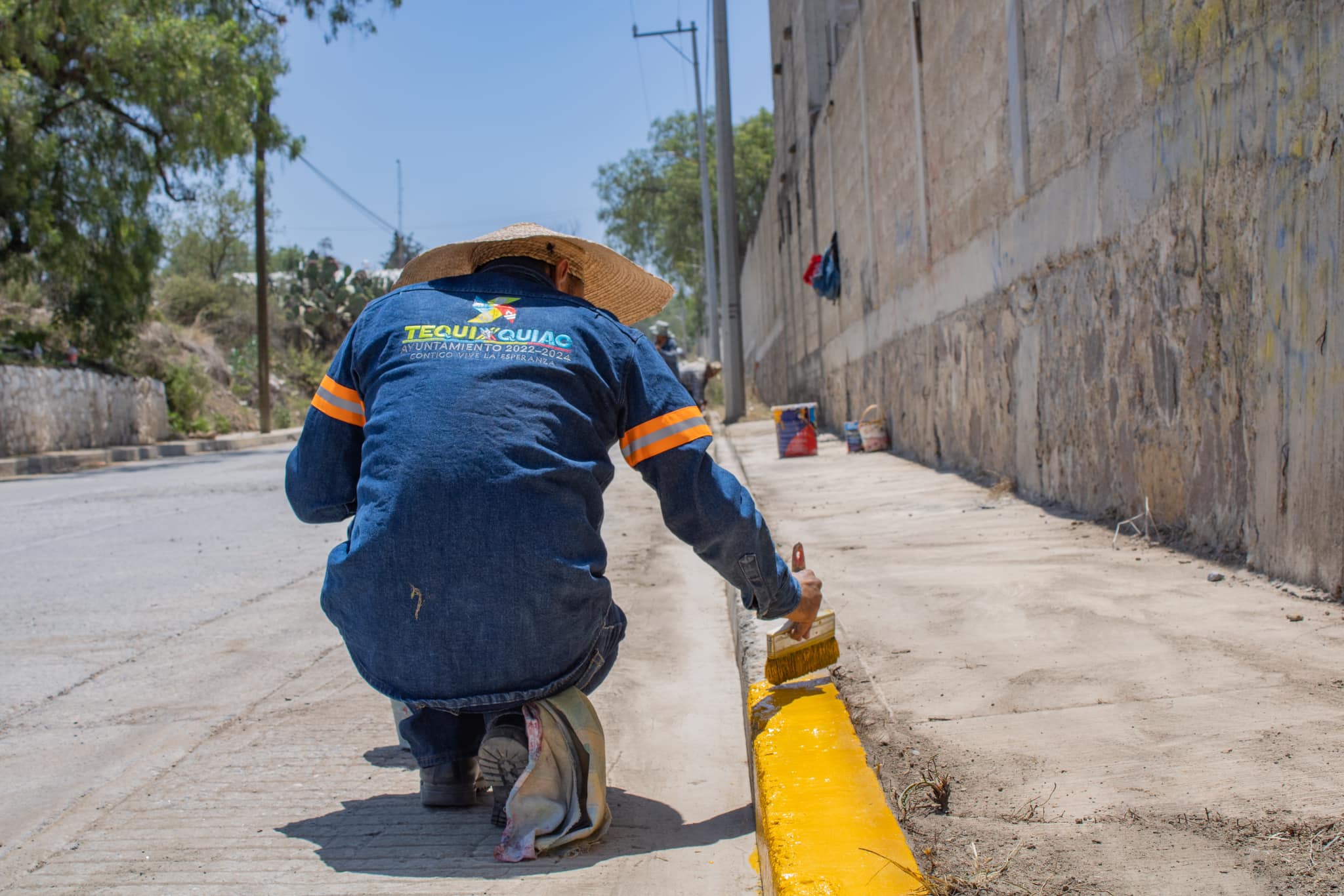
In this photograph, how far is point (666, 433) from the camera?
2.24m

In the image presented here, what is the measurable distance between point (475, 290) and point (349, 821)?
46.6 inches

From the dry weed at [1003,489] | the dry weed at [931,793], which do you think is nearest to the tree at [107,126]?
the dry weed at [1003,489]

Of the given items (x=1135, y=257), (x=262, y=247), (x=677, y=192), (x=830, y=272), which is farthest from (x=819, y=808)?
(x=677, y=192)

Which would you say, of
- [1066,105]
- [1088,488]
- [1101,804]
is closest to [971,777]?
[1101,804]

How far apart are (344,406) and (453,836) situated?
0.93m

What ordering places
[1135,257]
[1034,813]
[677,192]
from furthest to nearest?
[677,192]
[1135,257]
[1034,813]

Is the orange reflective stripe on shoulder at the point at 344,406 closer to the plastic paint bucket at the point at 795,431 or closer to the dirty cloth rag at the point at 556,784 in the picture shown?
the dirty cloth rag at the point at 556,784

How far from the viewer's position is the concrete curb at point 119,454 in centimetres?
1595

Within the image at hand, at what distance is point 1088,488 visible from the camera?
5.16m

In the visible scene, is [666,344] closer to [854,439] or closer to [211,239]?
[854,439]

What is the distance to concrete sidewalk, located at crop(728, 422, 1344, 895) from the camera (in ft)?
5.80

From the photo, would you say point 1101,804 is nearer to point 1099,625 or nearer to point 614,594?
point 1099,625

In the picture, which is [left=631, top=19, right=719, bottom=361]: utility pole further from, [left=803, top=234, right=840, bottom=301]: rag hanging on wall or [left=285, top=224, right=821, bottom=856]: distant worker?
[left=285, top=224, right=821, bottom=856]: distant worker

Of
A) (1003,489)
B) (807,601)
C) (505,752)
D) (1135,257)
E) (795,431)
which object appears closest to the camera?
(505,752)
